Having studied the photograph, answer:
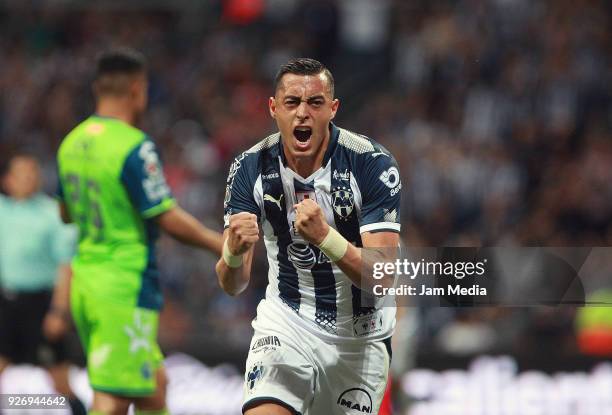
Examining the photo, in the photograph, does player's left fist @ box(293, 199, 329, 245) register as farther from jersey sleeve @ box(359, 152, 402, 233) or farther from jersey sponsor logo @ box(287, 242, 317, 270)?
jersey sponsor logo @ box(287, 242, 317, 270)

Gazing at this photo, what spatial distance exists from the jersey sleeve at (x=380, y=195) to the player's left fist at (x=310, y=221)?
1.37 ft

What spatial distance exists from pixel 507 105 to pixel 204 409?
6.12m

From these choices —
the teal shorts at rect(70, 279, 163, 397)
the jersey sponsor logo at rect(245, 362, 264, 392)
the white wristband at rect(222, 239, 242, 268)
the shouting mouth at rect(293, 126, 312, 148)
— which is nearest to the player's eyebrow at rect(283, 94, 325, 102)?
the shouting mouth at rect(293, 126, 312, 148)

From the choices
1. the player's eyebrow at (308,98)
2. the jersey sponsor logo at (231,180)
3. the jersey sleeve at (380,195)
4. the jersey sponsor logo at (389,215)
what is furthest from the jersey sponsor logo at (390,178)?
the jersey sponsor logo at (231,180)

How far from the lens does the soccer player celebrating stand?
570 cm

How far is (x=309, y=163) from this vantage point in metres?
5.85

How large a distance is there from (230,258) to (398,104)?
1022 cm

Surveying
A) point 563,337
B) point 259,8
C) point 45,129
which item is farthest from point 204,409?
point 259,8

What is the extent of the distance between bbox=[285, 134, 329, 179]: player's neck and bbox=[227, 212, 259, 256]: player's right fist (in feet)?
1.92

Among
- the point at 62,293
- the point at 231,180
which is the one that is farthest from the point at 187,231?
the point at 62,293

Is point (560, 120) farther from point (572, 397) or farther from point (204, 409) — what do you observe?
point (204, 409)

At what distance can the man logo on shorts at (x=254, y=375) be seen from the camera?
19.0ft

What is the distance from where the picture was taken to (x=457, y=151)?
46.2 ft

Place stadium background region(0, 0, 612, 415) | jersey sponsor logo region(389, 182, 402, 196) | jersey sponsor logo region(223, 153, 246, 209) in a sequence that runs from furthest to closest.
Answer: stadium background region(0, 0, 612, 415), jersey sponsor logo region(223, 153, 246, 209), jersey sponsor logo region(389, 182, 402, 196)
